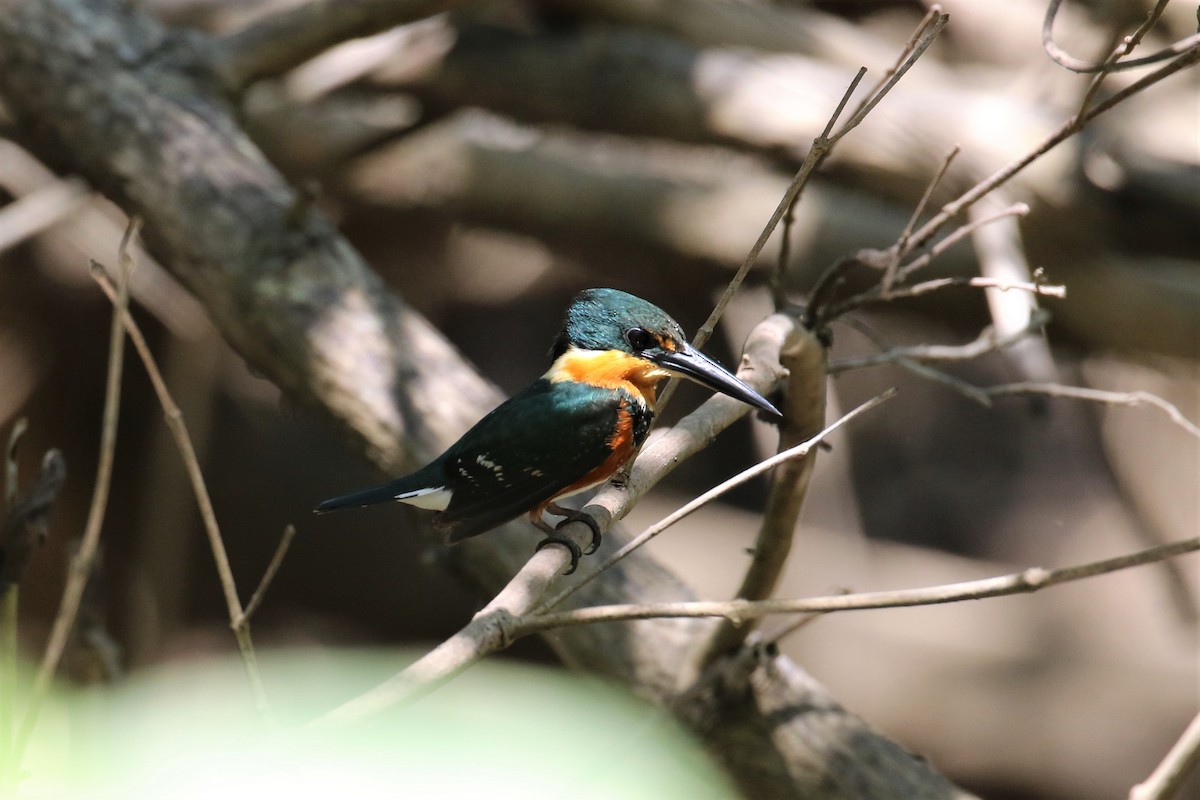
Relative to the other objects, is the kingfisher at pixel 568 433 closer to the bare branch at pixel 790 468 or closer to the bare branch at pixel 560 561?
the bare branch at pixel 560 561

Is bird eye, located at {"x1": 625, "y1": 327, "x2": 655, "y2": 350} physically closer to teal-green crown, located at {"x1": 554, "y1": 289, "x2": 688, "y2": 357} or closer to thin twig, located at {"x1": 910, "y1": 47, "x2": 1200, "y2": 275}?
teal-green crown, located at {"x1": 554, "y1": 289, "x2": 688, "y2": 357}

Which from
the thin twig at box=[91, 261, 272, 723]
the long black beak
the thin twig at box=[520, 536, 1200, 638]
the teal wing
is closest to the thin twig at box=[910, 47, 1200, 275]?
the long black beak

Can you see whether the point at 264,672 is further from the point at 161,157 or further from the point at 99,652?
the point at 161,157

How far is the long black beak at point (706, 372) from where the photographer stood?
6.23 feet

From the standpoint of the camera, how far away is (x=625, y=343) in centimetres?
221

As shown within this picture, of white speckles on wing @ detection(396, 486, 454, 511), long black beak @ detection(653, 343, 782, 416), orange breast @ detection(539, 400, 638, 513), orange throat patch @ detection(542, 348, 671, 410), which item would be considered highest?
long black beak @ detection(653, 343, 782, 416)

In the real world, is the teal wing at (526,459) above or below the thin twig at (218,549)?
above

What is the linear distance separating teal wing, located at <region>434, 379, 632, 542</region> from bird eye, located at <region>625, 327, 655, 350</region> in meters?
0.11

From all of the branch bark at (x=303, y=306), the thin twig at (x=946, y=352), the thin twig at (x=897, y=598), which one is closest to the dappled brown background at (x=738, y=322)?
the branch bark at (x=303, y=306)

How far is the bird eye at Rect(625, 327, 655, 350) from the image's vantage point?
2182 mm

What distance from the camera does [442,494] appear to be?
2262mm

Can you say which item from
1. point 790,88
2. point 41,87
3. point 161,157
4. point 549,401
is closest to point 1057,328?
point 790,88

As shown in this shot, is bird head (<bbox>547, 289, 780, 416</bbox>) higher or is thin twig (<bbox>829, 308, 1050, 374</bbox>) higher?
thin twig (<bbox>829, 308, 1050, 374</bbox>)

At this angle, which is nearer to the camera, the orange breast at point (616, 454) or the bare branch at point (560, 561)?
the bare branch at point (560, 561)
